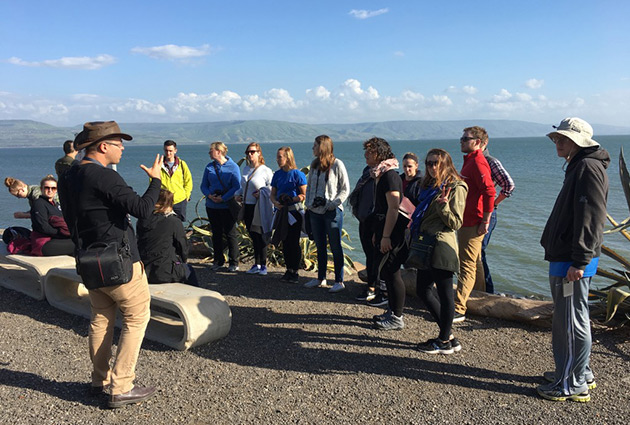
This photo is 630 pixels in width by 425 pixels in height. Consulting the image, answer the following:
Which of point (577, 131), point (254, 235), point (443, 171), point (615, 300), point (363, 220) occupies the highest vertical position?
point (577, 131)

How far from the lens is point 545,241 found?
3.73 m

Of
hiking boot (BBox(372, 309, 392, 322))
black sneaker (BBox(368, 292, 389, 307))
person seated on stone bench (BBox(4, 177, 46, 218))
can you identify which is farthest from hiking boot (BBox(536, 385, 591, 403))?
person seated on stone bench (BBox(4, 177, 46, 218))

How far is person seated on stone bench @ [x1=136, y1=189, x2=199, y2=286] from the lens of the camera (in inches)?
197

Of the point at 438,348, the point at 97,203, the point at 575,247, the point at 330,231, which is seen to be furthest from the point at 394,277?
the point at 97,203

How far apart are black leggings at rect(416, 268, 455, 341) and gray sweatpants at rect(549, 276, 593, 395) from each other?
2.86 feet

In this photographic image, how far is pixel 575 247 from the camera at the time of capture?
338cm

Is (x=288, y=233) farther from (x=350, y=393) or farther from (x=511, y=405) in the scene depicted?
(x=511, y=405)

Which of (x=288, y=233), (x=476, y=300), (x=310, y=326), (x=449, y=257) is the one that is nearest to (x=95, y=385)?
(x=310, y=326)

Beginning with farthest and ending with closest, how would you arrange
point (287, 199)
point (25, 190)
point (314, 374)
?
point (287, 199), point (25, 190), point (314, 374)

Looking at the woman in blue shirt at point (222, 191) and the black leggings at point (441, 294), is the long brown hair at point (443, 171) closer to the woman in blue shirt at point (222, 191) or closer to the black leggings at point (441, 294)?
the black leggings at point (441, 294)

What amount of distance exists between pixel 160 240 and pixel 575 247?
12.3 feet

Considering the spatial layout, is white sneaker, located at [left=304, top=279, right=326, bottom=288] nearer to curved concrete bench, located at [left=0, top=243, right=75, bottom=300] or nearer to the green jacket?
the green jacket

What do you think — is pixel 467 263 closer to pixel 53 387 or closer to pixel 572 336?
pixel 572 336

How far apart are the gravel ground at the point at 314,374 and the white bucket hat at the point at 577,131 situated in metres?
1.89
